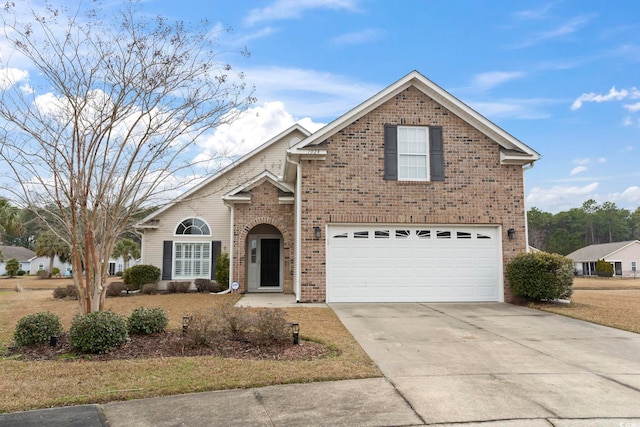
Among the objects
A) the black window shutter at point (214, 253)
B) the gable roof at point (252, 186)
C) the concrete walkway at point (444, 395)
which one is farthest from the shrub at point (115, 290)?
the concrete walkway at point (444, 395)

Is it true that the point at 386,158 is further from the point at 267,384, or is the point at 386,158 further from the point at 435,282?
the point at 267,384

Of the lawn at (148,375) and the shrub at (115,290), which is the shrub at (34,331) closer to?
the lawn at (148,375)

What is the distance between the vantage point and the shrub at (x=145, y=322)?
7.90 meters

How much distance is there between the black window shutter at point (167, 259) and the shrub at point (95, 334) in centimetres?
1247

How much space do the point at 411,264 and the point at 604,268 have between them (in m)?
42.2

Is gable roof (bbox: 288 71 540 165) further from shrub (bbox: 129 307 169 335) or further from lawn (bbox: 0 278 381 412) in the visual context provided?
lawn (bbox: 0 278 381 412)

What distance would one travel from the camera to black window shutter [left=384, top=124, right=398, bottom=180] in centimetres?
1334

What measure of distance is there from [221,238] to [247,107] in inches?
442

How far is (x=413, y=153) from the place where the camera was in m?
13.6

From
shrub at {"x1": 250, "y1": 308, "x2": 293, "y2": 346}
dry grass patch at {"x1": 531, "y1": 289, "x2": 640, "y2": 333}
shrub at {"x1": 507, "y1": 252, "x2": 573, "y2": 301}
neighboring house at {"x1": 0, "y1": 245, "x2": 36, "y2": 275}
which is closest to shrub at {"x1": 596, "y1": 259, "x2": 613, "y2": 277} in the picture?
dry grass patch at {"x1": 531, "y1": 289, "x2": 640, "y2": 333}

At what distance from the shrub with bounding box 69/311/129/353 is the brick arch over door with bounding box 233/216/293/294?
9438mm

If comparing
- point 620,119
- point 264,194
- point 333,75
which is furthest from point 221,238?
point 620,119

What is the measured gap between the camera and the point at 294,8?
420 inches

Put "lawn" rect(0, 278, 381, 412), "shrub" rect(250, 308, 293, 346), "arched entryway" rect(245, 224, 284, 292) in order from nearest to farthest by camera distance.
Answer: "lawn" rect(0, 278, 381, 412) → "shrub" rect(250, 308, 293, 346) → "arched entryway" rect(245, 224, 284, 292)
